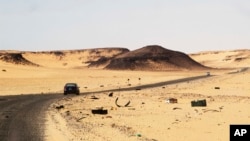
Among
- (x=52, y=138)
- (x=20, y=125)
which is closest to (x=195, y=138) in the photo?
(x=52, y=138)

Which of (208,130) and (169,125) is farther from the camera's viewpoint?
(169,125)

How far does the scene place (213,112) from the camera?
29750 mm

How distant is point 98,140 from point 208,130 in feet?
15.7

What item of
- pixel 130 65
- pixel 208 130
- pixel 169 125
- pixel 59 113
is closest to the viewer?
pixel 208 130

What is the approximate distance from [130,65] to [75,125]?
166915mm

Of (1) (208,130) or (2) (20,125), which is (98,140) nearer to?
(1) (208,130)

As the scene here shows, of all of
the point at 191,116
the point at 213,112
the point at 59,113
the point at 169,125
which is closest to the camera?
the point at 169,125

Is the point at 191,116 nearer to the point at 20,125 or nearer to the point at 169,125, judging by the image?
the point at 169,125

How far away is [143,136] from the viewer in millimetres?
20281

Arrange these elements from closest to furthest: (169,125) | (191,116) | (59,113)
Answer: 1. (169,125)
2. (191,116)
3. (59,113)

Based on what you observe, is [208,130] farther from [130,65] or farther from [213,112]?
[130,65]

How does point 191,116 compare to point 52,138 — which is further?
point 191,116

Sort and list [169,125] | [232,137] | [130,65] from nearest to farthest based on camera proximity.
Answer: [232,137] → [169,125] → [130,65]

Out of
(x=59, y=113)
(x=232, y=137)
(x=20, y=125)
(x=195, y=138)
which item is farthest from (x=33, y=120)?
(x=232, y=137)
